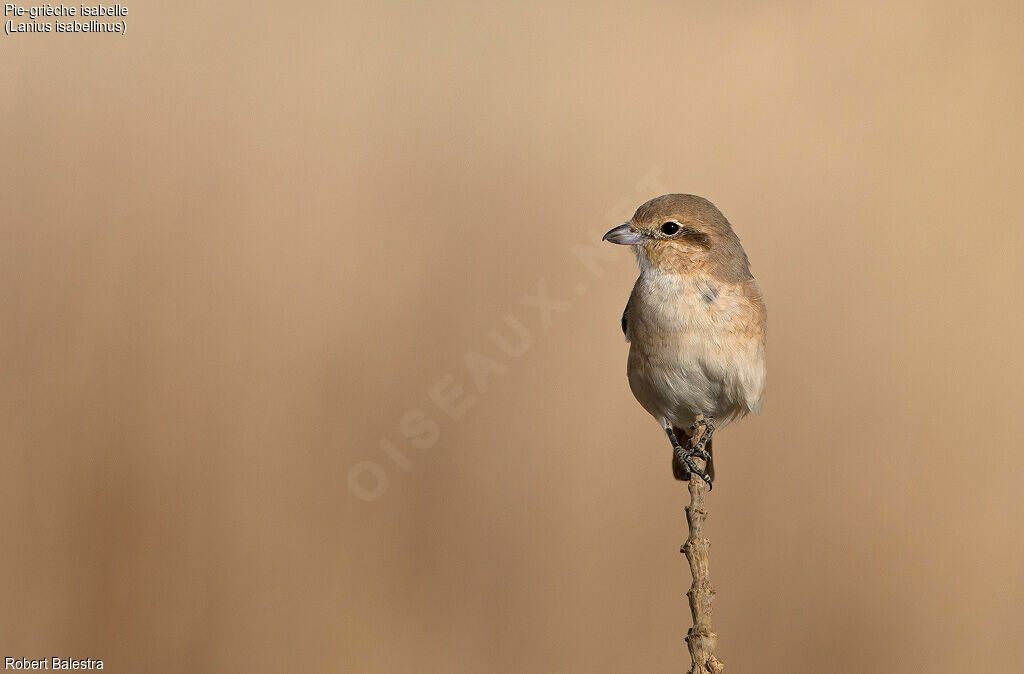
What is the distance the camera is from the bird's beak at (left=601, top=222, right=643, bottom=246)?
2717 mm

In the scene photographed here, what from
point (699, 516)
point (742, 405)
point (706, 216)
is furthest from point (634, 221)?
point (699, 516)

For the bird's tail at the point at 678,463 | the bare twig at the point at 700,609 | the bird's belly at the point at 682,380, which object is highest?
the bird's belly at the point at 682,380

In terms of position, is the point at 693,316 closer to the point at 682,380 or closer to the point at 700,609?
the point at 682,380

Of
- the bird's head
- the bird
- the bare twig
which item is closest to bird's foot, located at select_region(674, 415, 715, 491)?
the bird

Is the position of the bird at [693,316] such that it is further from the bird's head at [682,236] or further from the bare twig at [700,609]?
the bare twig at [700,609]

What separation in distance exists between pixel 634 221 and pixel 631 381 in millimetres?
512

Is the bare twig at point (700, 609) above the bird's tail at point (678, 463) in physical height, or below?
below

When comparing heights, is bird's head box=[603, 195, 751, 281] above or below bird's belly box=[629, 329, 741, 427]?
above

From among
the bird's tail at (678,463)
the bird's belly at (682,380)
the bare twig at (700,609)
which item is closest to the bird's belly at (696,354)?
the bird's belly at (682,380)

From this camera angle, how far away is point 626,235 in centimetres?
274

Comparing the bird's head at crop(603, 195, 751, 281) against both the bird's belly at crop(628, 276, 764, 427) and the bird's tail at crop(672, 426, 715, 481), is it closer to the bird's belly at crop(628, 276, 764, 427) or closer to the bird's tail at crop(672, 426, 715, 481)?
the bird's belly at crop(628, 276, 764, 427)

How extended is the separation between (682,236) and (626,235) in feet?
0.55

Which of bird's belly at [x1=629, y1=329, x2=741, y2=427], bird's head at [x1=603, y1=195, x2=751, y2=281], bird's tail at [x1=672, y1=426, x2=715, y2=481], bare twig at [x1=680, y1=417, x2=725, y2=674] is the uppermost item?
bird's head at [x1=603, y1=195, x2=751, y2=281]

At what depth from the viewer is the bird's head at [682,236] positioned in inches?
106
